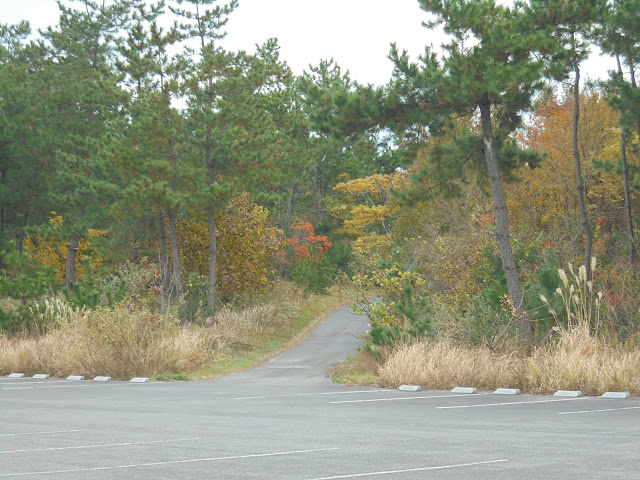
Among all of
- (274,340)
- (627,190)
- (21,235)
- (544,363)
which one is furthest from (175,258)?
(21,235)

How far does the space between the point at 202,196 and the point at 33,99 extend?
2151 centimetres

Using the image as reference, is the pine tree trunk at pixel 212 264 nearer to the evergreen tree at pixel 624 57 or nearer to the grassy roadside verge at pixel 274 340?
the grassy roadside verge at pixel 274 340

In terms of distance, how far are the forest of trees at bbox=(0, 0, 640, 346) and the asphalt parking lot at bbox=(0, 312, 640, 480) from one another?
4.11m

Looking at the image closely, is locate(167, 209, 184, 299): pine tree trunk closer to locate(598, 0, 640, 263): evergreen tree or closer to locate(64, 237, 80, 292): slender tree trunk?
locate(64, 237, 80, 292): slender tree trunk

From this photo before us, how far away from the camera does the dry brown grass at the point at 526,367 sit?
49.5 ft

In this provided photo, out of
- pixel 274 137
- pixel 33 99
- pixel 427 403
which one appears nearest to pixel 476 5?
pixel 427 403

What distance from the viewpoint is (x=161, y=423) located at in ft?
39.9

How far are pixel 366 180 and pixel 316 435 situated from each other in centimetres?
3784

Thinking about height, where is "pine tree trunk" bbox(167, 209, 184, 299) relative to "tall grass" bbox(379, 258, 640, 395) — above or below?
above

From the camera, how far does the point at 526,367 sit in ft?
53.8

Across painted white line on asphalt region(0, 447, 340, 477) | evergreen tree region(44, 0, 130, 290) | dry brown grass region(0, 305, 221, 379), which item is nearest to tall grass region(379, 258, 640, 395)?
dry brown grass region(0, 305, 221, 379)

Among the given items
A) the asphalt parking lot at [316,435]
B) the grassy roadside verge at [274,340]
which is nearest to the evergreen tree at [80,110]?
the grassy roadside verge at [274,340]

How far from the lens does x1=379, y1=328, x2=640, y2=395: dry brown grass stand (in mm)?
15102

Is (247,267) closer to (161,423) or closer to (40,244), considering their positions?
(40,244)
